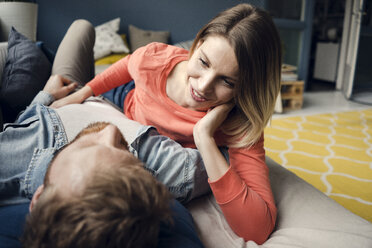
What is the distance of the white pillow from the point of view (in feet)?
10.1

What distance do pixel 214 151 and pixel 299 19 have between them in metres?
3.72

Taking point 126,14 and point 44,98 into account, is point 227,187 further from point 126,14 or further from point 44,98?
point 126,14

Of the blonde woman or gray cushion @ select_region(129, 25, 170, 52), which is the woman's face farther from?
gray cushion @ select_region(129, 25, 170, 52)

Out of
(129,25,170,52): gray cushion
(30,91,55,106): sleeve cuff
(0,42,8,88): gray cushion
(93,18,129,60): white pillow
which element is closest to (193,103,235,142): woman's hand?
(30,91,55,106): sleeve cuff

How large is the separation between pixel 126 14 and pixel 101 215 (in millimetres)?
3428

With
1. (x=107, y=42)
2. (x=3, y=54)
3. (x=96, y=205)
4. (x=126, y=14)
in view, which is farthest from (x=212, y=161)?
(x=126, y=14)

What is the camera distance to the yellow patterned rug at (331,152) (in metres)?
1.76

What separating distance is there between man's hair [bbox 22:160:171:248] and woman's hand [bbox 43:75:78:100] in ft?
2.70

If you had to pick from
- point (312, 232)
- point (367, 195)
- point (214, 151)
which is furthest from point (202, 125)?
point (367, 195)

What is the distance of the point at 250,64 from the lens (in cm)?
81

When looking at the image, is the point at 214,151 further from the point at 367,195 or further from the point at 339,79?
the point at 339,79

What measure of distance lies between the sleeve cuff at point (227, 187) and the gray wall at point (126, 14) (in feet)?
8.27

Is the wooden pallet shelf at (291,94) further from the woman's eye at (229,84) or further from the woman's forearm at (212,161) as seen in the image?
the woman's forearm at (212,161)

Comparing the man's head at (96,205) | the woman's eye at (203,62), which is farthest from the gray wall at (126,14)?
the man's head at (96,205)
